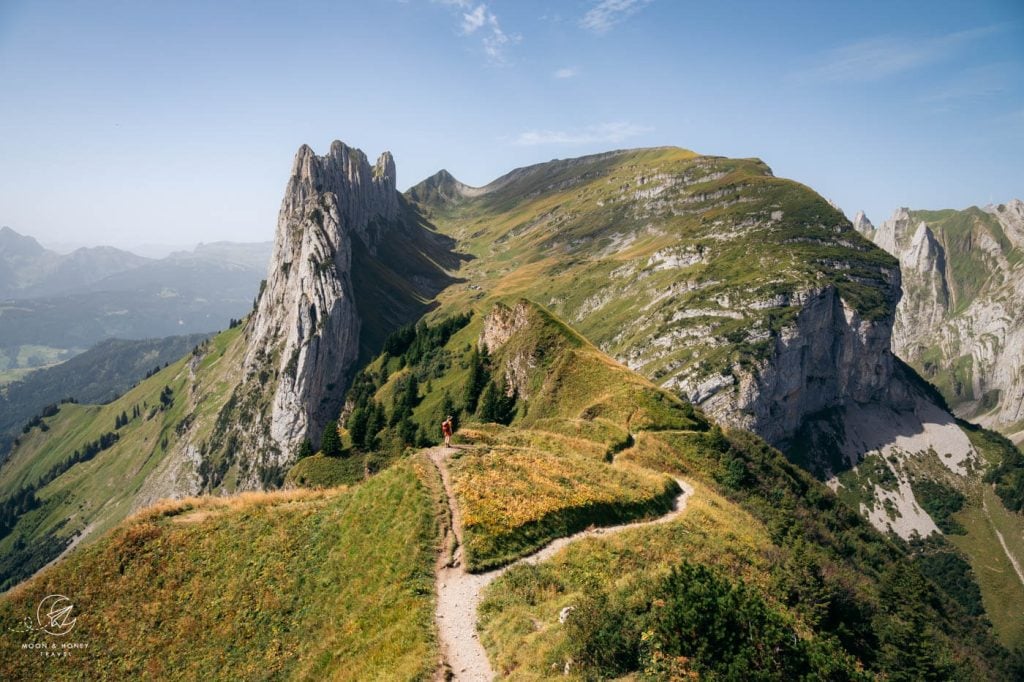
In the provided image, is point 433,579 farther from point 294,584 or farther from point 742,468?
point 742,468

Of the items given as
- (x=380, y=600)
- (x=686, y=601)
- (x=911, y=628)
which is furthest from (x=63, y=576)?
(x=911, y=628)

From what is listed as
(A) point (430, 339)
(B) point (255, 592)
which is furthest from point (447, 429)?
(A) point (430, 339)

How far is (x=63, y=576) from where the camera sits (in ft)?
123

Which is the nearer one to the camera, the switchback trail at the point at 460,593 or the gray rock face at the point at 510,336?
the switchback trail at the point at 460,593

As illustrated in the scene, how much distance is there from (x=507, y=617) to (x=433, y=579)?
18.7ft

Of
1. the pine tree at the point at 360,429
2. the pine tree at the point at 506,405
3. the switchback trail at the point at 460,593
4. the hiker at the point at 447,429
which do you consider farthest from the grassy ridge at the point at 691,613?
the pine tree at the point at 360,429

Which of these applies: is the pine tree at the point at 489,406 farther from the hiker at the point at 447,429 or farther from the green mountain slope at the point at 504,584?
the hiker at the point at 447,429

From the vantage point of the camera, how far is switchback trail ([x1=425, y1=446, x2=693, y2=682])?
22580mm

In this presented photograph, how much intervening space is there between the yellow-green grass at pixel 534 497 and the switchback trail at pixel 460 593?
53cm

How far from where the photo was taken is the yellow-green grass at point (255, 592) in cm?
2783

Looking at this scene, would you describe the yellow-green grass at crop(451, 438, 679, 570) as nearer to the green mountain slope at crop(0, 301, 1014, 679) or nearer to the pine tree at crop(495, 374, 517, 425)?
the green mountain slope at crop(0, 301, 1014, 679)

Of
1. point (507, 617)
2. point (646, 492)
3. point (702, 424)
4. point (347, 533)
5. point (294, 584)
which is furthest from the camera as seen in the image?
point (702, 424)

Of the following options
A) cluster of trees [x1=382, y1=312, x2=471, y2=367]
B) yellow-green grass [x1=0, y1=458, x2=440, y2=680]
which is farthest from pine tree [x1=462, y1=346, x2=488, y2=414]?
yellow-green grass [x1=0, y1=458, x2=440, y2=680]

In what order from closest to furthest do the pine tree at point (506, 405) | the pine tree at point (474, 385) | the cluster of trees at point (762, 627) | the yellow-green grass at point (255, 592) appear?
1. the cluster of trees at point (762, 627)
2. the yellow-green grass at point (255, 592)
3. the pine tree at point (506, 405)
4. the pine tree at point (474, 385)
